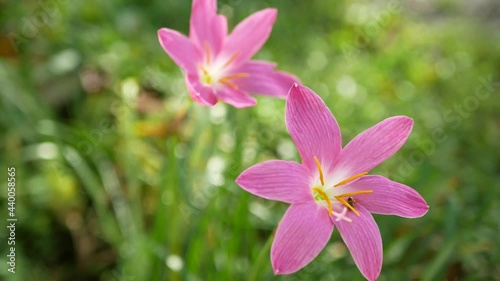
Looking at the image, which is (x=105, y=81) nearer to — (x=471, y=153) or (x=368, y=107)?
(x=368, y=107)

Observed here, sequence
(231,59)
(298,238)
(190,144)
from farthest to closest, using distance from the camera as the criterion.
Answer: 1. (190,144)
2. (231,59)
3. (298,238)

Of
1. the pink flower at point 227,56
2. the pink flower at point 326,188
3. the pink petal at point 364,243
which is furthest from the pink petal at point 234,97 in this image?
the pink petal at point 364,243

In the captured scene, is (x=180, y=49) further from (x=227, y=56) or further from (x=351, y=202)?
(x=351, y=202)

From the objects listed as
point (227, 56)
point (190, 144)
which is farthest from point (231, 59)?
point (190, 144)

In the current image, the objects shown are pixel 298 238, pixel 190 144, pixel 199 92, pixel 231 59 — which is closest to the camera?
pixel 298 238

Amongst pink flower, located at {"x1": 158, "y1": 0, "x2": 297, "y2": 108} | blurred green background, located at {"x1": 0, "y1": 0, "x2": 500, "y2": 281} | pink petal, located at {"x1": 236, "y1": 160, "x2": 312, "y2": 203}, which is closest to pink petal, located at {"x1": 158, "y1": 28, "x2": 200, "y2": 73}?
pink flower, located at {"x1": 158, "y1": 0, "x2": 297, "y2": 108}
